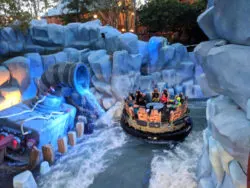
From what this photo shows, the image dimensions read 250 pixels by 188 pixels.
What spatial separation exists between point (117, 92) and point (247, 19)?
370 inches

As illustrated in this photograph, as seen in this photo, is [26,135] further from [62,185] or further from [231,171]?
[231,171]

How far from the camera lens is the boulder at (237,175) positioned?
2.31 metres

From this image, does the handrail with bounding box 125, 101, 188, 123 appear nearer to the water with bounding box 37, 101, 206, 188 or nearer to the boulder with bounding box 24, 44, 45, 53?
the water with bounding box 37, 101, 206, 188

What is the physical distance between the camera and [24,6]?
13.2 meters

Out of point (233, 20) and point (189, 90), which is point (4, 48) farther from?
point (233, 20)

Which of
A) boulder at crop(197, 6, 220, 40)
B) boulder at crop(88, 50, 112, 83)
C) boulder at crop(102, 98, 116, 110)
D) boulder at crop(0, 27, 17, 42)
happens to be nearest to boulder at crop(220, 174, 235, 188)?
boulder at crop(197, 6, 220, 40)

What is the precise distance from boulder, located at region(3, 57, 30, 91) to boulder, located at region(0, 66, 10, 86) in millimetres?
178

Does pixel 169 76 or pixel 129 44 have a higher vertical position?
pixel 129 44

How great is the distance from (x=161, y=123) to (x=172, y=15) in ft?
40.5

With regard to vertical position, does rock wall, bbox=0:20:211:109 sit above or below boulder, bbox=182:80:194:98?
above

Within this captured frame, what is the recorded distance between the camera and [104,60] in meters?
11.5

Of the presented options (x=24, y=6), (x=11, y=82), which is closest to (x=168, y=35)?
(x=24, y=6)

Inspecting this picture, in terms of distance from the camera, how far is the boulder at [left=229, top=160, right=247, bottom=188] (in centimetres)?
231

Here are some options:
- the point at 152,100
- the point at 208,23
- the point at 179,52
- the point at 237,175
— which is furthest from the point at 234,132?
the point at 179,52
